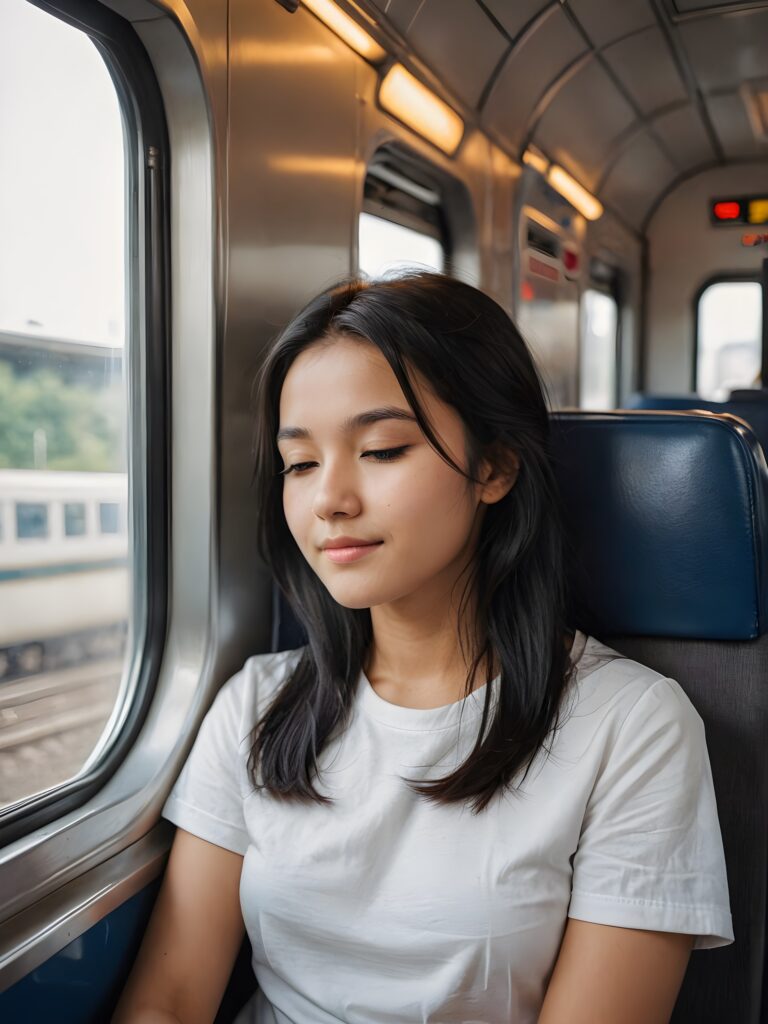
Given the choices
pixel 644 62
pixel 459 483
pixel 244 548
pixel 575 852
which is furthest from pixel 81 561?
pixel 644 62

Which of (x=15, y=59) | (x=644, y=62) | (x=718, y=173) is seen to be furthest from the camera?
(x=718, y=173)

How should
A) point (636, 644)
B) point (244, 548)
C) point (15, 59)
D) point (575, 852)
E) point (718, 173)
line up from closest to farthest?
point (575, 852), point (15, 59), point (636, 644), point (244, 548), point (718, 173)

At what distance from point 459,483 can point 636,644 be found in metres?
0.45

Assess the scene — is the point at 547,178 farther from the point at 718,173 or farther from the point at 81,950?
the point at 81,950

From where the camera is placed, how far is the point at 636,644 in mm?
1558

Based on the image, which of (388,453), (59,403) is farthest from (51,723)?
(388,453)

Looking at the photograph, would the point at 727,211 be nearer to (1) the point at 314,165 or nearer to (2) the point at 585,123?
(2) the point at 585,123

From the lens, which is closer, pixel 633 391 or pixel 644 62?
pixel 644 62

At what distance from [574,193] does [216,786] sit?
12.8 feet

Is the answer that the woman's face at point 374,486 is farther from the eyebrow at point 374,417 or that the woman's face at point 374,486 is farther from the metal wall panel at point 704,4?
the metal wall panel at point 704,4

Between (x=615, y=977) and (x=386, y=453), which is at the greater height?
(x=386, y=453)

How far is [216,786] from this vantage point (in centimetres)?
150

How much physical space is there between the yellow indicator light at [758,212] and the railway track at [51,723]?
546 cm

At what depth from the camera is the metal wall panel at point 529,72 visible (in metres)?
3.23
